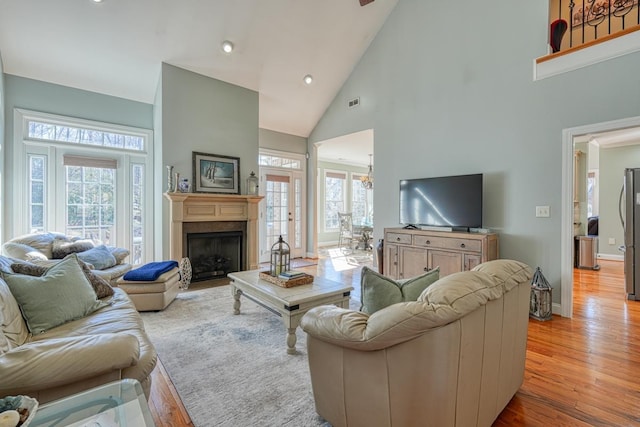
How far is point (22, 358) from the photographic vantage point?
1.15 metres

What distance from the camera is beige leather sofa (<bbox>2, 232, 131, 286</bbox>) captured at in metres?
3.29

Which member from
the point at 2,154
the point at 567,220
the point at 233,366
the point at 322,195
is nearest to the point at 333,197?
the point at 322,195

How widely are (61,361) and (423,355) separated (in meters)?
1.45

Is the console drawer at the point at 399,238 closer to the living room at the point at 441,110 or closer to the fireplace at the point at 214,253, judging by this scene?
the living room at the point at 441,110

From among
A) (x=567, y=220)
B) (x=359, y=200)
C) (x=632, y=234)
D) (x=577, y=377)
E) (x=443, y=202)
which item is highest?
(x=359, y=200)

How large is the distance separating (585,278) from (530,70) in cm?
360

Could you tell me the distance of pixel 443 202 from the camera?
406 centimetres

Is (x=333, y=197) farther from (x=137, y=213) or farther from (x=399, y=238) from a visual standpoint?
(x=137, y=213)

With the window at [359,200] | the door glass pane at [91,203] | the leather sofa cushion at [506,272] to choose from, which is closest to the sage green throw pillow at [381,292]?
the leather sofa cushion at [506,272]

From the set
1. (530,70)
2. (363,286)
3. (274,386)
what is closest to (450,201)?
(530,70)

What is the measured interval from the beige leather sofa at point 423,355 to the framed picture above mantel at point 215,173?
3.92 metres

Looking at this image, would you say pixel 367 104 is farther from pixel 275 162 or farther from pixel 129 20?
pixel 129 20

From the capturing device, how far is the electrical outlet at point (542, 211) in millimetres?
3381

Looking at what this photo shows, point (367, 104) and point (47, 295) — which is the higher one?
point (367, 104)
